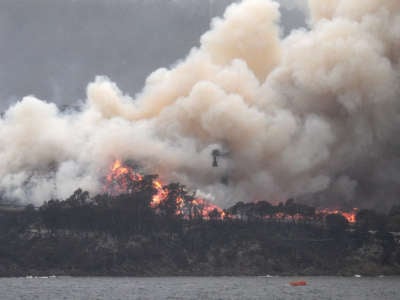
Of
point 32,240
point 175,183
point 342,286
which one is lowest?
point 342,286

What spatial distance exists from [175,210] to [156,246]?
13.0 m

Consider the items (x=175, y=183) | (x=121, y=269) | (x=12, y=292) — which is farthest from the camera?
(x=175, y=183)

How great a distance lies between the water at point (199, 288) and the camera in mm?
126188

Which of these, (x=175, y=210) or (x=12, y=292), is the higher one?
(x=175, y=210)

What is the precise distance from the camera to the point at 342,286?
487 ft

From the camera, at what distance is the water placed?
126 meters

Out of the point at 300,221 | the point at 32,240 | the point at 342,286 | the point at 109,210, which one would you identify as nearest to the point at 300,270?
the point at 300,221

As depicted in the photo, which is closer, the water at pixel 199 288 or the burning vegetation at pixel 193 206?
the water at pixel 199 288

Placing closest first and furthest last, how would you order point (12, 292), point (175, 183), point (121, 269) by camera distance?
point (12, 292)
point (121, 269)
point (175, 183)

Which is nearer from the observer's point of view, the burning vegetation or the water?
the water

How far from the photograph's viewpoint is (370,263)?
18062 centimetres

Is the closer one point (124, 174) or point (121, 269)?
point (121, 269)

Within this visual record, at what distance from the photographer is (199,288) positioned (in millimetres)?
140000

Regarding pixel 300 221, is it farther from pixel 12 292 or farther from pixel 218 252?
pixel 12 292
